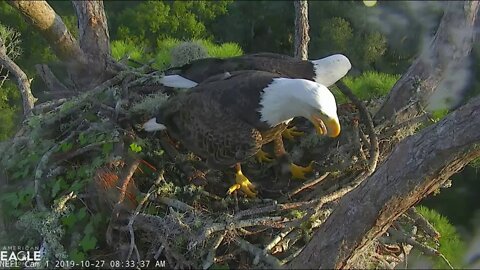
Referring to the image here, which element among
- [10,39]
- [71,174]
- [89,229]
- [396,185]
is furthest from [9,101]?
[396,185]

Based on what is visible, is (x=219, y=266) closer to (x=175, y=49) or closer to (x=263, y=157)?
(x=263, y=157)

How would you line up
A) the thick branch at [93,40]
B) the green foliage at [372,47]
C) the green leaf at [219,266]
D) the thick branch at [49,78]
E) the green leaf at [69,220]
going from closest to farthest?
the green leaf at [219,266], the green leaf at [69,220], the thick branch at [93,40], the thick branch at [49,78], the green foliage at [372,47]

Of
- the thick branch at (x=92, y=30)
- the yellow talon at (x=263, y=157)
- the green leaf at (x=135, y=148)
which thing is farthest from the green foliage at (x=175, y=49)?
the green leaf at (x=135, y=148)

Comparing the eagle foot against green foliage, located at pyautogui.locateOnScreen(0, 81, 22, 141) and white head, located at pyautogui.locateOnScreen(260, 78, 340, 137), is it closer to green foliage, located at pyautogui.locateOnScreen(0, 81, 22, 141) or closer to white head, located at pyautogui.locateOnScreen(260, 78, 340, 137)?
white head, located at pyautogui.locateOnScreen(260, 78, 340, 137)

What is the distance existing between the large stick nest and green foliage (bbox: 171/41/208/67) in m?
0.37

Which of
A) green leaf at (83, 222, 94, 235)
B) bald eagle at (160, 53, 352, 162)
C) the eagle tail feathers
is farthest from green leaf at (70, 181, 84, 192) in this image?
bald eagle at (160, 53, 352, 162)

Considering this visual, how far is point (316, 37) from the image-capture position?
13.4 feet

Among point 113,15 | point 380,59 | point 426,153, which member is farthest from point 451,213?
point 113,15

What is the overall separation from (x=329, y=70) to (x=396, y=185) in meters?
1.12

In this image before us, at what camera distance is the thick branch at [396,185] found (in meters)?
1.40

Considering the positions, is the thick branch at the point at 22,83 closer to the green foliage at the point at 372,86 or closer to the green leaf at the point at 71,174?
the green leaf at the point at 71,174

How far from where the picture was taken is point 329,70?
2.50m

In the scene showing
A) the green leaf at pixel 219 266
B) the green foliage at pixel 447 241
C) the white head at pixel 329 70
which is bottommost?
the green foliage at pixel 447 241

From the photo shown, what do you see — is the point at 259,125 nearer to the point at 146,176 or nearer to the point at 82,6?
the point at 146,176
